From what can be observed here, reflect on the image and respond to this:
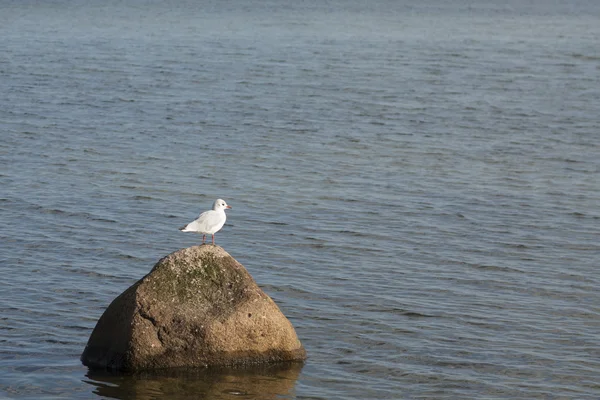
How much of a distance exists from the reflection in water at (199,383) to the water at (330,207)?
0.04 meters

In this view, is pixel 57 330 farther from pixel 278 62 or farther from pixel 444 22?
pixel 444 22


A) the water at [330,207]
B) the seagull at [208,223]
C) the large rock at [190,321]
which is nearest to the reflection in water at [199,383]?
the water at [330,207]

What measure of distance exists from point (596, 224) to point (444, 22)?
57.2 metres

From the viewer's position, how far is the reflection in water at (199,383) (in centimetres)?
1301

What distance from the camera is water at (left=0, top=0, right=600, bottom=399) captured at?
47.1ft

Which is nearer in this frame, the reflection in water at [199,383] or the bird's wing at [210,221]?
the reflection in water at [199,383]

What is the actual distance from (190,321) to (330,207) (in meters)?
10.1

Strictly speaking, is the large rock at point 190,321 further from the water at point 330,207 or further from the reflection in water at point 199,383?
the water at point 330,207

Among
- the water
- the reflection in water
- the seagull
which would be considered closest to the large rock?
the reflection in water

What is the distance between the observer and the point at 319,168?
88.8ft

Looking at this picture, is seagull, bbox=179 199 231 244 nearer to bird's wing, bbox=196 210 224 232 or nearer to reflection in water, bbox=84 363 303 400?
bird's wing, bbox=196 210 224 232

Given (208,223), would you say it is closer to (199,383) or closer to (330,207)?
(199,383)

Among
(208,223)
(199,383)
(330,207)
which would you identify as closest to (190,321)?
(199,383)

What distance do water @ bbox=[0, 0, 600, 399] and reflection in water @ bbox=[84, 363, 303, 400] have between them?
0.12 feet
